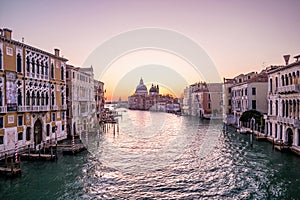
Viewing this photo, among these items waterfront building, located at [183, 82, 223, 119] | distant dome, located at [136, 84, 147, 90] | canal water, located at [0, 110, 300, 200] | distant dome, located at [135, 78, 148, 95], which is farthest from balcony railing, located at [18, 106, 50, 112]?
distant dome, located at [136, 84, 147, 90]

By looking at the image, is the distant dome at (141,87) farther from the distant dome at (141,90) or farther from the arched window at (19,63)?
the arched window at (19,63)

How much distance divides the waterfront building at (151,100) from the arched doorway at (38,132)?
3710 inches

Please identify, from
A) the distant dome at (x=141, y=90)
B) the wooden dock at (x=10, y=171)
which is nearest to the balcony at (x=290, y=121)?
the wooden dock at (x=10, y=171)

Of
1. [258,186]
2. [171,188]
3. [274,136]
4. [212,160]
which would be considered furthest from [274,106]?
[171,188]

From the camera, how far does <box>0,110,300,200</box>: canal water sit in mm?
11188

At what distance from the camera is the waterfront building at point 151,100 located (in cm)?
11969

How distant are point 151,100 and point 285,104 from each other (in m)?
111

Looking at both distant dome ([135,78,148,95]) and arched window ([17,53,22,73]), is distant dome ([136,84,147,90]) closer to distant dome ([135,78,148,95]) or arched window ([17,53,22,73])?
distant dome ([135,78,148,95])

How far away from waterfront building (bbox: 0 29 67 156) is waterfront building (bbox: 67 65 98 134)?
1.72m

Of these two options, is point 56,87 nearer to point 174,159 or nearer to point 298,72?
point 174,159

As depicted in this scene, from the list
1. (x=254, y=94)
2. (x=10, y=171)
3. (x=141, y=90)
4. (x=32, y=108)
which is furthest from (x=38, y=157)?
(x=141, y=90)

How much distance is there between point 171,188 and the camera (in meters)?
11.9

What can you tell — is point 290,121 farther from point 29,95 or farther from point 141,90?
point 141,90

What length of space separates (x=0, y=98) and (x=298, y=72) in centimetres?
1837
